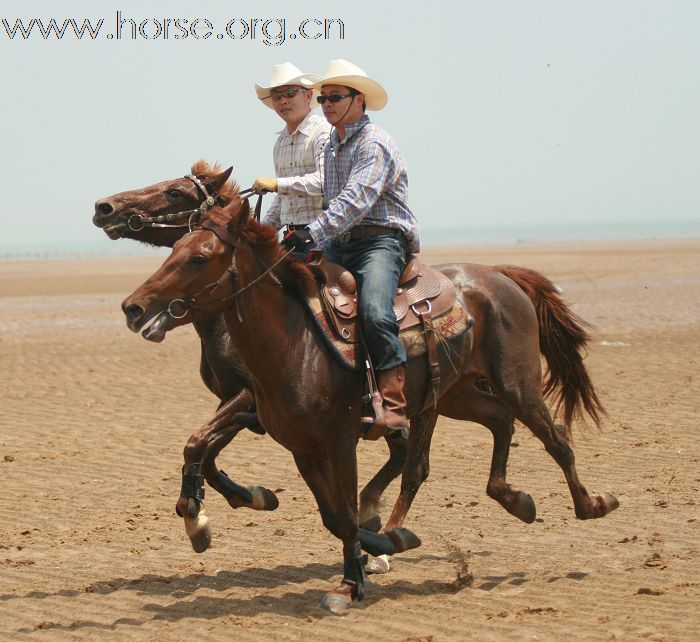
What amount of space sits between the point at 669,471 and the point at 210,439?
3977 mm

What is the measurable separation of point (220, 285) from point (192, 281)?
A: 16 cm

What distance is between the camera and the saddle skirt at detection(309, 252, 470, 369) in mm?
6520

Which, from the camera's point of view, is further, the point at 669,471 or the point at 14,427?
the point at 14,427

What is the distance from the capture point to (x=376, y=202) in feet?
22.9

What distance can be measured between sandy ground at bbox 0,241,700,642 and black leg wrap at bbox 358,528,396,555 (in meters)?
0.22

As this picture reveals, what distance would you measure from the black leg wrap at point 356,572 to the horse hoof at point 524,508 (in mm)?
1248

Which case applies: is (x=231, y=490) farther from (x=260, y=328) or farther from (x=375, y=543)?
(x=260, y=328)

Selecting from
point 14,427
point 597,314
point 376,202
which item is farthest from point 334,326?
point 597,314

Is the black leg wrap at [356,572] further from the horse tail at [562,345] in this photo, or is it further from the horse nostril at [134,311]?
the horse tail at [562,345]

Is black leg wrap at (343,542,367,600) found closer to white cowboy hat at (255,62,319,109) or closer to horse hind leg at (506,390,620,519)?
horse hind leg at (506,390,620,519)

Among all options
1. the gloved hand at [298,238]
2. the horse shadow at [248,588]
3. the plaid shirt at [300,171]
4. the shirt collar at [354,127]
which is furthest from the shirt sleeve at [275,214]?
the horse shadow at [248,588]

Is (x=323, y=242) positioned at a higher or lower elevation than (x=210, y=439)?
higher

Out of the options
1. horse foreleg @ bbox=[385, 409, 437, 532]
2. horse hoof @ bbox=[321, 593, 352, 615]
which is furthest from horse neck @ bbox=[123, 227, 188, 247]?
horse hoof @ bbox=[321, 593, 352, 615]

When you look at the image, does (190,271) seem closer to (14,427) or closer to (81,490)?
(81,490)
